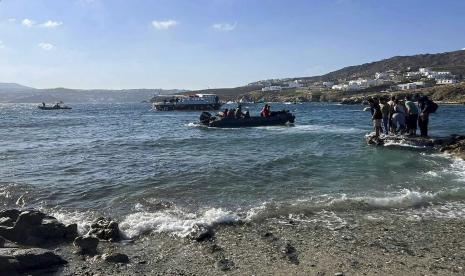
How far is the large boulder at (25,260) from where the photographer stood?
8.63m

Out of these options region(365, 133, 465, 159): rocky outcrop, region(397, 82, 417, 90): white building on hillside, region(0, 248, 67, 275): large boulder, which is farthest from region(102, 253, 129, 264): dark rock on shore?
region(397, 82, 417, 90): white building on hillside

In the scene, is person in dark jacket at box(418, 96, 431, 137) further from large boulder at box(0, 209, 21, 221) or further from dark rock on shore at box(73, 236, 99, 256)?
large boulder at box(0, 209, 21, 221)

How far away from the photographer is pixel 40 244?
10.9 m

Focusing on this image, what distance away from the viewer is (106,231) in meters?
11.2

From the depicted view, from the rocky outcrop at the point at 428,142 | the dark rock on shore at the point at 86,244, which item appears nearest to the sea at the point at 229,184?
the rocky outcrop at the point at 428,142

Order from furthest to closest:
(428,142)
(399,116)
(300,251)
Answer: (399,116) < (428,142) < (300,251)

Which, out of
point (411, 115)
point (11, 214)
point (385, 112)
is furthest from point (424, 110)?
point (11, 214)

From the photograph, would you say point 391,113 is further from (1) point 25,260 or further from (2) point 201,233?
(1) point 25,260

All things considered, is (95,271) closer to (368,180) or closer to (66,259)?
(66,259)

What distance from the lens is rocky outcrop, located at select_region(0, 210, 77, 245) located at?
11.0 meters

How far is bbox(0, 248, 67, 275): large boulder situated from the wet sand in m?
0.37

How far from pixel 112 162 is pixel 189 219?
12.2 meters

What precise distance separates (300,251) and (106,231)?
4.53 meters

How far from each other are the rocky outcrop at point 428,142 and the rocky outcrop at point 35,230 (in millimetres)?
19059
